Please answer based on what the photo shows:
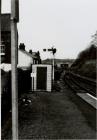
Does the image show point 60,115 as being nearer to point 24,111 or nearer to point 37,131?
point 24,111

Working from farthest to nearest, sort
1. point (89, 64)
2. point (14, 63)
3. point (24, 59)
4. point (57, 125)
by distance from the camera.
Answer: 1. point (89, 64)
2. point (24, 59)
3. point (57, 125)
4. point (14, 63)

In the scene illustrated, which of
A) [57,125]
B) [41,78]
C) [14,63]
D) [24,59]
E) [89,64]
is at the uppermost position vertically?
[14,63]

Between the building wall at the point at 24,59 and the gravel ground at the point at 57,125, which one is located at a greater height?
the building wall at the point at 24,59

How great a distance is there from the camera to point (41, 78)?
26609 mm

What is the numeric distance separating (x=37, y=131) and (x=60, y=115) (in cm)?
339

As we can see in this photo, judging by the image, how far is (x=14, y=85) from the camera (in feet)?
8.54

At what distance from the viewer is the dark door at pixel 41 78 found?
26391mm

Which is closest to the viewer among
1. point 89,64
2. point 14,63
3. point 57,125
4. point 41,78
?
point 14,63

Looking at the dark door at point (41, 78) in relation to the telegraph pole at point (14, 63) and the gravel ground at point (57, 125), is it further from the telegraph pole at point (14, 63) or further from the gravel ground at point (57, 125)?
the telegraph pole at point (14, 63)

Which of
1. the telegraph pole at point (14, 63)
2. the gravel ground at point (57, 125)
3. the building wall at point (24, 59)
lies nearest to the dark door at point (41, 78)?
the gravel ground at point (57, 125)

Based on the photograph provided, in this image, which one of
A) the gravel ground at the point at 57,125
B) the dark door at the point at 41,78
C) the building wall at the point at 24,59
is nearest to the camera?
the gravel ground at the point at 57,125

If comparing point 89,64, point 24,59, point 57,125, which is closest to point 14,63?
point 57,125

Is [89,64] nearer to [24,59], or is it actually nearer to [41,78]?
[24,59]

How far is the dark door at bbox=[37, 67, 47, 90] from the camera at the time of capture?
26.4 m
